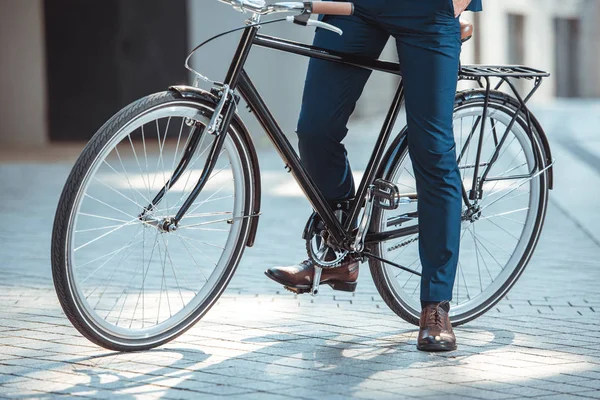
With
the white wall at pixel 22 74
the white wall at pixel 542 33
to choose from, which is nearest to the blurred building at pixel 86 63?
the white wall at pixel 22 74

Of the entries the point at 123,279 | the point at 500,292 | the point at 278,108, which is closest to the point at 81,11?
the point at 278,108

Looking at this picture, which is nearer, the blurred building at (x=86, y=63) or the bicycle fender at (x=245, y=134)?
the bicycle fender at (x=245, y=134)

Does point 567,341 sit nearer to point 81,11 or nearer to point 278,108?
point 278,108

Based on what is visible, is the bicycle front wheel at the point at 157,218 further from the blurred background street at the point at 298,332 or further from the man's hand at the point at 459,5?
the man's hand at the point at 459,5

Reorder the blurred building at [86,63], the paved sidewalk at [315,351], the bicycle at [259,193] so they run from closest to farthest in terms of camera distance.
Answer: the paved sidewalk at [315,351], the bicycle at [259,193], the blurred building at [86,63]

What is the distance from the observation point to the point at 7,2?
1580cm

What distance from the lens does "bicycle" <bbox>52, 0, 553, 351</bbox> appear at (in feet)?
10.6

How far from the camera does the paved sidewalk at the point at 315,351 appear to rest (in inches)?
122

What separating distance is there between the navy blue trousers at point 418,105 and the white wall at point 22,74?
497 inches

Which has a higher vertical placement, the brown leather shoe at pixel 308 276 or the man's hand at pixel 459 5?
the man's hand at pixel 459 5

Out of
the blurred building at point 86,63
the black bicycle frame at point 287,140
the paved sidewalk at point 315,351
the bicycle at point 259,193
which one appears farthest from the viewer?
the blurred building at point 86,63

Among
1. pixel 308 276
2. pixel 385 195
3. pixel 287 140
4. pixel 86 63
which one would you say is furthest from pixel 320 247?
pixel 86 63

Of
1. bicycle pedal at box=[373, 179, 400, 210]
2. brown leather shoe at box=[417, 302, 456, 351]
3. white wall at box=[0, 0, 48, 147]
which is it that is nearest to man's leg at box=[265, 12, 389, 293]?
bicycle pedal at box=[373, 179, 400, 210]

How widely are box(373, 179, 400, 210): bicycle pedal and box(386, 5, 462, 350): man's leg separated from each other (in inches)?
4.7
